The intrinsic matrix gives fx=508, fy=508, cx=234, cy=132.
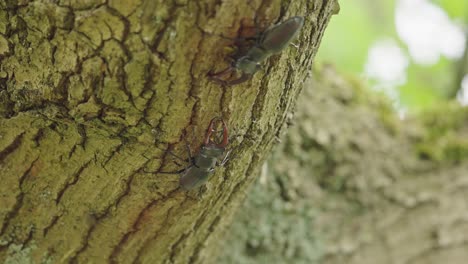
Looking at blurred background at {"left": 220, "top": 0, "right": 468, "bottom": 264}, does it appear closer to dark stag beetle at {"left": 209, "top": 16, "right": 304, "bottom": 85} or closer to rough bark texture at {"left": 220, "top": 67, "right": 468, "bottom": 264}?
rough bark texture at {"left": 220, "top": 67, "right": 468, "bottom": 264}

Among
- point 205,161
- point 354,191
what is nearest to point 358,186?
point 354,191

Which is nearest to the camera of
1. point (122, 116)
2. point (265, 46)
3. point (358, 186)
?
point (265, 46)

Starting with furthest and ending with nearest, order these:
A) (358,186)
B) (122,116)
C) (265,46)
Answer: (358,186) → (122,116) → (265,46)

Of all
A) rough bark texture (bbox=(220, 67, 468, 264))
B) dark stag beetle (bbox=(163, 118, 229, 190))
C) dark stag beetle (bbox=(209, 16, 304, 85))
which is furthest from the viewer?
rough bark texture (bbox=(220, 67, 468, 264))

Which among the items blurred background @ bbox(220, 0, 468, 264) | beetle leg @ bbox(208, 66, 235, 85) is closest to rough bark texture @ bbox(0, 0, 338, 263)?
beetle leg @ bbox(208, 66, 235, 85)

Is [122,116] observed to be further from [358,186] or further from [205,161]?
[358,186]

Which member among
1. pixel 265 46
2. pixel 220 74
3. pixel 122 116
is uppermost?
pixel 265 46

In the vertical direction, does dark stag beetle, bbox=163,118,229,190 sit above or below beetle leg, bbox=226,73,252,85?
below
